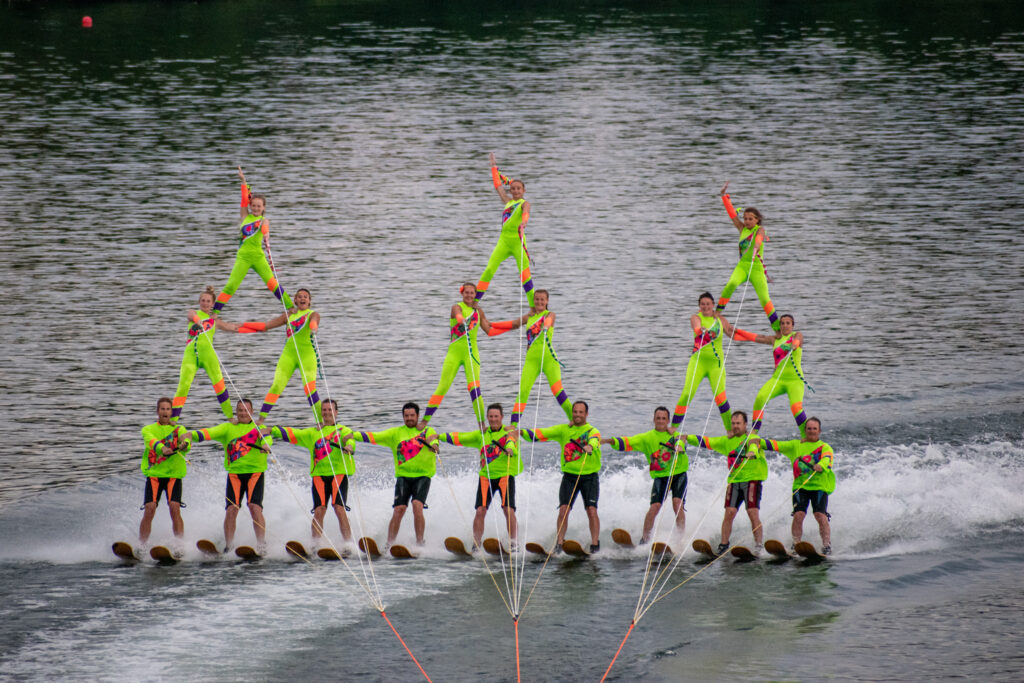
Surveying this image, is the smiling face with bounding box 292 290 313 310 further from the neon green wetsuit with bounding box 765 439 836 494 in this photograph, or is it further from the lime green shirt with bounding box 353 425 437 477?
the neon green wetsuit with bounding box 765 439 836 494

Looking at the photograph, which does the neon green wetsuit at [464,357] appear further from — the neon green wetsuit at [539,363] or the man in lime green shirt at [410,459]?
the neon green wetsuit at [539,363]

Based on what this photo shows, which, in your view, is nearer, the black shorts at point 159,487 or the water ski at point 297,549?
the black shorts at point 159,487

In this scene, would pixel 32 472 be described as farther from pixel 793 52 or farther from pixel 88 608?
pixel 793 52

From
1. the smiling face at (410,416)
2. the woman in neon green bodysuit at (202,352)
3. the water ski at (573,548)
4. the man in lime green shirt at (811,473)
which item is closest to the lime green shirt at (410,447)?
the smiling face at (410,416)

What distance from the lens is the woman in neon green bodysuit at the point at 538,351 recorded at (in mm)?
17000

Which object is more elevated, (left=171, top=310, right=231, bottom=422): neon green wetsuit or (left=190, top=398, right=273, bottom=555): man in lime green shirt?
(left=171, top=310, right=231, bottom=422): neon green wetsuit

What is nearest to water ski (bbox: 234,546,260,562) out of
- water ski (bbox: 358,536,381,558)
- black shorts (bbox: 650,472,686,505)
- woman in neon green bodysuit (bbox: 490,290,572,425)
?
water ski (bbox: 358,536,381,558)

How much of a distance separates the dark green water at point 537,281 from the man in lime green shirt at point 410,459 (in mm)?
808

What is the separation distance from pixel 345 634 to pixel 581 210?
2124cm

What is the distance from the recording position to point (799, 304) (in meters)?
27.3

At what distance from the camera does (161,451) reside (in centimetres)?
1634

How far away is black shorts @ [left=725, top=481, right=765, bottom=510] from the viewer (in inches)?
652

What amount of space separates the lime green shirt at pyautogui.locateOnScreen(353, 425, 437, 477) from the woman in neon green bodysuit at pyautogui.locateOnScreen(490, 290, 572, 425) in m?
1.16

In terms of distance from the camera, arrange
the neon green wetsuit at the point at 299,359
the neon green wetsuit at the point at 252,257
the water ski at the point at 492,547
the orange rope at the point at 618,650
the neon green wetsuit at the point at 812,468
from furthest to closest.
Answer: the neon green wetsuit at the point at 252,257
the neon green wetsuit at the point at 299,359
the water ski at the point at 492,547
the neon green wetsuit at the point at 812,468
the orange rope at the point at 618,650
